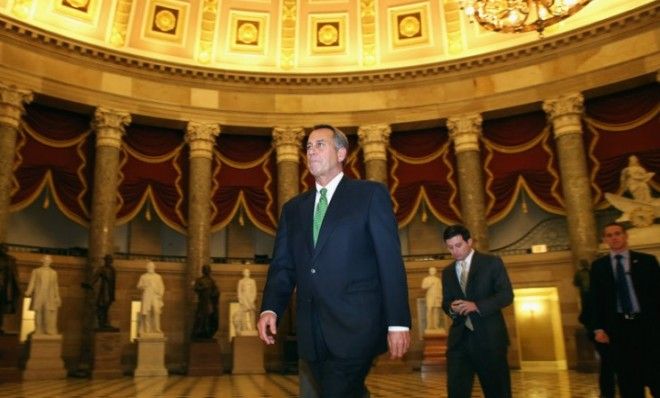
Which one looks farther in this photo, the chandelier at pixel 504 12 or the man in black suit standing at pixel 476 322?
the chandelier at pixel 504 12

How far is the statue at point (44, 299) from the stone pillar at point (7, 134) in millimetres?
1506

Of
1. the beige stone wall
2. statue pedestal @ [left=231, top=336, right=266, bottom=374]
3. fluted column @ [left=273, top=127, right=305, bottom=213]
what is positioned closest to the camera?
statue pedestal @ [left=231, top=336, right=266, bottom=374]

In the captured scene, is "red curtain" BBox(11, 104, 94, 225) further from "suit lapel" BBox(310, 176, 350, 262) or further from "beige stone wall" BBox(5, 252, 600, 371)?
"suit lapel" BBox(310, 176, 350, 262)

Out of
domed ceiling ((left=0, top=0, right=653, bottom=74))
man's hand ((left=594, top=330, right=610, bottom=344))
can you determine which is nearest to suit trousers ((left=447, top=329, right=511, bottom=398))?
man's hand ((left=594, top=330, right=610, bottom=344))

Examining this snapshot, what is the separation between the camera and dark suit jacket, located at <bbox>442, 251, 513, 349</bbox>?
14.1 feet

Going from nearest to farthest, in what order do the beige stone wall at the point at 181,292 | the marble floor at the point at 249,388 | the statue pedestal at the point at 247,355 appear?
the marble floor at the point at 249,388
the statue pedestal at the point at 247,355
the beige stone wall at the point at 181,292

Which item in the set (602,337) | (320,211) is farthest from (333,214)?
(602,337)

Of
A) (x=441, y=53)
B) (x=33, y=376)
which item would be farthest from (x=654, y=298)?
(x=441, y=53)

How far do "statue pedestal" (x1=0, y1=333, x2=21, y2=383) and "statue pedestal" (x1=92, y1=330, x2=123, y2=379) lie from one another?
1.70 m

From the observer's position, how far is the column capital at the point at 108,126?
54.5 feet

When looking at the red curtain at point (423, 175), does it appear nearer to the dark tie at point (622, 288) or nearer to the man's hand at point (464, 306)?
the dark tie at point (622, 288)

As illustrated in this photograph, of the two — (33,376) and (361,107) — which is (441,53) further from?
(33,376)

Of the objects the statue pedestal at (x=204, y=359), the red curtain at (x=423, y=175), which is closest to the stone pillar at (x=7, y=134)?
the statue pedestal at (x=204, y=359)

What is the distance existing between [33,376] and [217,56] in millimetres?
11027
